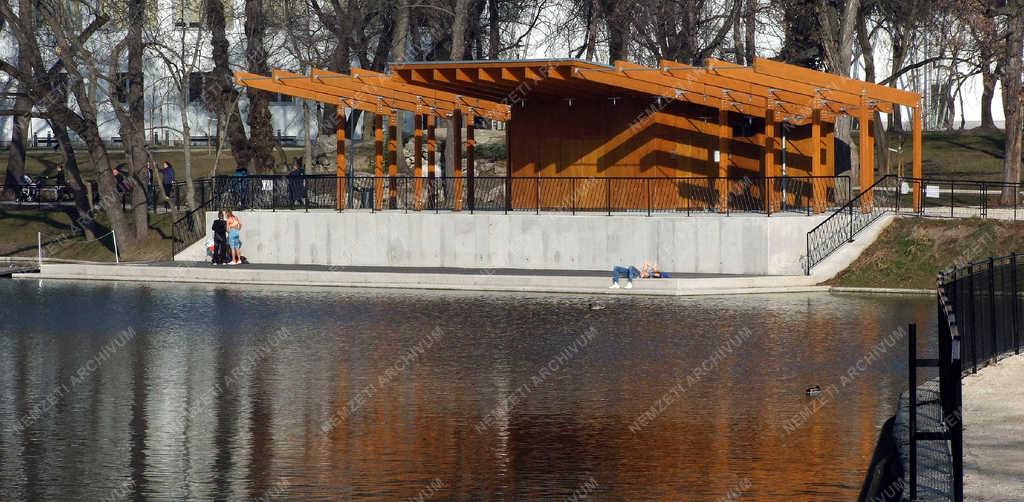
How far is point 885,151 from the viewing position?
53.2 m

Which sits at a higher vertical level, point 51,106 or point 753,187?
point 51,106

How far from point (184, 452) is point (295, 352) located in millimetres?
8131

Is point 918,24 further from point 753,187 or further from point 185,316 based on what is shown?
point 185,316

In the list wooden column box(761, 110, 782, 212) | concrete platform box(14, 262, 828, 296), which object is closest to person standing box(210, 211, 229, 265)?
concrete platform box(14, 262, 828, 296)

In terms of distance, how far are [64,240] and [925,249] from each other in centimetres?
2721

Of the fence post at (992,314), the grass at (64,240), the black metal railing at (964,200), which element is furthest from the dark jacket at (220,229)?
the fence post at (992,314)

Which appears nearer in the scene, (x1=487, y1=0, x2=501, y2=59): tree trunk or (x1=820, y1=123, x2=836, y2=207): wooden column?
(x1=820, y1=123, x2=836, y2=207): wooden column

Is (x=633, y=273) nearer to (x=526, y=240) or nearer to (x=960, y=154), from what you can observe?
(x=526, y=240)

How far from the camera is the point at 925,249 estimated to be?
34719 mm

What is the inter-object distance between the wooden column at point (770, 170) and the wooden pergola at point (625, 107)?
5 cm

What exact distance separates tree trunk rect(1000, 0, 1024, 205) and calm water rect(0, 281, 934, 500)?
14361 millimetres

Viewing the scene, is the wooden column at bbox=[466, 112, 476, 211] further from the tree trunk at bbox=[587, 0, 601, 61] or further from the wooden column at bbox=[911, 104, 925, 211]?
the tree trunk at bbox=[587, 0, 601, 61]

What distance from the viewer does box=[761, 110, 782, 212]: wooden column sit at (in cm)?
3603

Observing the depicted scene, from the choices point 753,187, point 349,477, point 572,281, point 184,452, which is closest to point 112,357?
point 184,452
